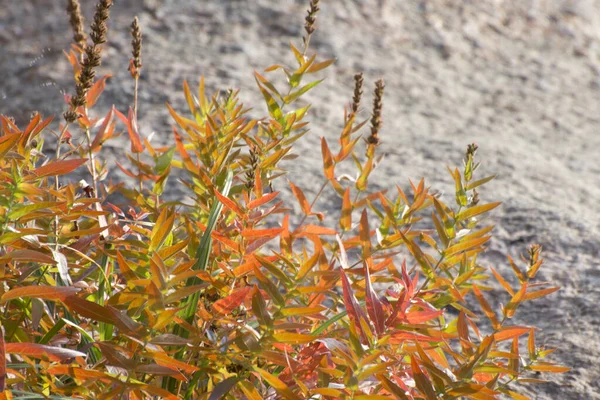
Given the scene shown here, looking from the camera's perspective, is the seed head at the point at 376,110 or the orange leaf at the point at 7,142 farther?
the seed head at the point at 376,110

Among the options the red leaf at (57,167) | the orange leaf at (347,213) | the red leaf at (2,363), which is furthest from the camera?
the orange leaf at (347,213)

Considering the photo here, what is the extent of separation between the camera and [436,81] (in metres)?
4.43

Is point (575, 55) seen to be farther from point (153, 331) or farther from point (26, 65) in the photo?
point (153, 331)

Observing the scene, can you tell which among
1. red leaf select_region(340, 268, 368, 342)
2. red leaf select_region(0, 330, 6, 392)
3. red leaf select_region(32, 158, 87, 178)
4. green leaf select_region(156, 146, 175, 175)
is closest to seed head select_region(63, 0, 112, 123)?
red leaf select_region(32, 158, 87, 178)

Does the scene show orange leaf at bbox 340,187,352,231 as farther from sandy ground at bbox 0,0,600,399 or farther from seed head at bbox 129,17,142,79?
sandy ground at bbox 0,0,600,399

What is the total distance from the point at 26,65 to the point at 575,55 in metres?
3.53

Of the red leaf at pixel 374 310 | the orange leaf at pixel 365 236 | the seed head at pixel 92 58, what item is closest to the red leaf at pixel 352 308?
the red leaf at pixel 374 310

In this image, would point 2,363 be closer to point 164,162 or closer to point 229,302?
point 229,302

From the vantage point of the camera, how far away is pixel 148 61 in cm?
387

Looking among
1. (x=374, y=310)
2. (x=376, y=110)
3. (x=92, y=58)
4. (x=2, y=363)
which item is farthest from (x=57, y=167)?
(x=376, y=110)

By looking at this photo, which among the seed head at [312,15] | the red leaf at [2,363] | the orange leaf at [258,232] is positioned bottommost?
the red leaf at [2,363]

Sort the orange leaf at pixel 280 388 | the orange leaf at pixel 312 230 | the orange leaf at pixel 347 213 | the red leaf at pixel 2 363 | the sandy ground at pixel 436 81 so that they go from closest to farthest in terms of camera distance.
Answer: the red leaf at pixel 2 363 < the orange leaf at pixel 280 388 < the orange leaf at pixel 312 230 < the orange leaf at pixel 347 213 < the sandy ground at pixel 436 81

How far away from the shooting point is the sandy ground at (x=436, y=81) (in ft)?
9.46

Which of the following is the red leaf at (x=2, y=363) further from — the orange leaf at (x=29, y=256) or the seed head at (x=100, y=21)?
the seed head at (x=100, y=21)
